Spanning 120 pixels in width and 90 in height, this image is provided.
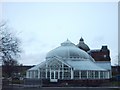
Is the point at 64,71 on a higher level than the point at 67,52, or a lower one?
lower

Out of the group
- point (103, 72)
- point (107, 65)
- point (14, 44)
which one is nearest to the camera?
point (14, 44)

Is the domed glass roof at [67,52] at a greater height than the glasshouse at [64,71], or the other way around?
the domed glass roof at [67,52]

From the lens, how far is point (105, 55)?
2822 inches

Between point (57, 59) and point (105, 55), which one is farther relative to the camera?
point (105, 55)

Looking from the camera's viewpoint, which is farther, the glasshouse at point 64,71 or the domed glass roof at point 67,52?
the domed glass roof at point 67,52

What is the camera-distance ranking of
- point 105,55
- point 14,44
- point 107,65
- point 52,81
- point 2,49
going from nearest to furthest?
point 2,49 < point 14,44 < point 52,81 < point 107,65 < point 105,55

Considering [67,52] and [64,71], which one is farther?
[67,52]

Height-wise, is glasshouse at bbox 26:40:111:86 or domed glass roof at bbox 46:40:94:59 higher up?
domed glass roof at bbox 46:40:94:59

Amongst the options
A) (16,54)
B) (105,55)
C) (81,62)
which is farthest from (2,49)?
(105,55)

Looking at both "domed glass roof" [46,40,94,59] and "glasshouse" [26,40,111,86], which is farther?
"domed glass roof" [46,40,94,59]

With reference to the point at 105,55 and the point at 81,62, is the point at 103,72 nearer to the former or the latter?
the point at 81,62

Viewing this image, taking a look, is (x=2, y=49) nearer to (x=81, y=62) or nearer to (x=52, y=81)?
(x=52, y=81)

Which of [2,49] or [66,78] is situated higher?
[2,49]

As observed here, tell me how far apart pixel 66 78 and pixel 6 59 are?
2362 centimetres
